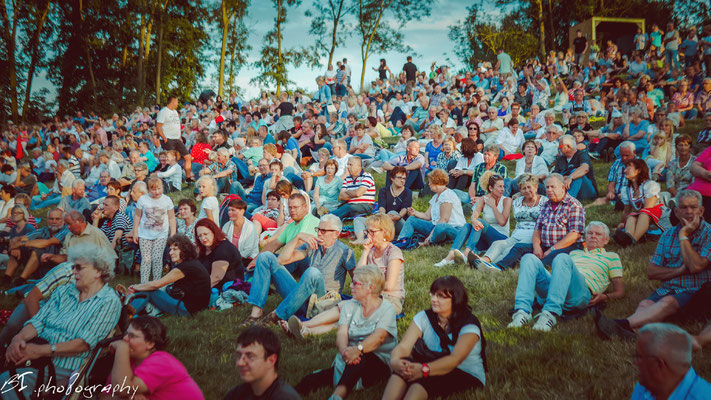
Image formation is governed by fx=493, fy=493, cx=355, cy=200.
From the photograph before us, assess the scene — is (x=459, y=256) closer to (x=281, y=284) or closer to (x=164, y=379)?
(x=281, y=284)

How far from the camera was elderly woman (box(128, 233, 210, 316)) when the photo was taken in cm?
559

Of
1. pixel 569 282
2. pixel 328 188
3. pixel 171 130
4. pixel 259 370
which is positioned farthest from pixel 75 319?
pixel 171 130

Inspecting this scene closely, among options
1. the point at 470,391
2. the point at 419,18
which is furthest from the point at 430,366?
the point at 419,18

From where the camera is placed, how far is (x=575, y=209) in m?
5.56

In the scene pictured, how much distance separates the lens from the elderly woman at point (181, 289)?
5594 millimetres

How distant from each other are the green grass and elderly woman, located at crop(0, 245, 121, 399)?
2.83 feet

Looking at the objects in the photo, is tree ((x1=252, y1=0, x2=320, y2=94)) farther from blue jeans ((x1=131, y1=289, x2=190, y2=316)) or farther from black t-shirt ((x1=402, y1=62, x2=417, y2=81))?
blue jeans ((x1=131, y1=289, x2=190, y2=316))

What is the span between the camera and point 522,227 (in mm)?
6449

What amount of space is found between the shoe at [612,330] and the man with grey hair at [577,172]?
15.1ft

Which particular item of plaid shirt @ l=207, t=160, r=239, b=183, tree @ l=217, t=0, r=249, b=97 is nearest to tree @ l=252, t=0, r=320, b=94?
tree @ l=217, t=0, r=249, b=97

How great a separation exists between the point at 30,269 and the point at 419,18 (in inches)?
1121

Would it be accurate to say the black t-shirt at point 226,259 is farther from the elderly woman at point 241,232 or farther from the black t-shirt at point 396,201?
the black t-shirt at point 396,201

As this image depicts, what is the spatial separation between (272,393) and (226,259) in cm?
373

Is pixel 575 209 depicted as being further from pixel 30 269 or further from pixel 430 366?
pixel 30 269
